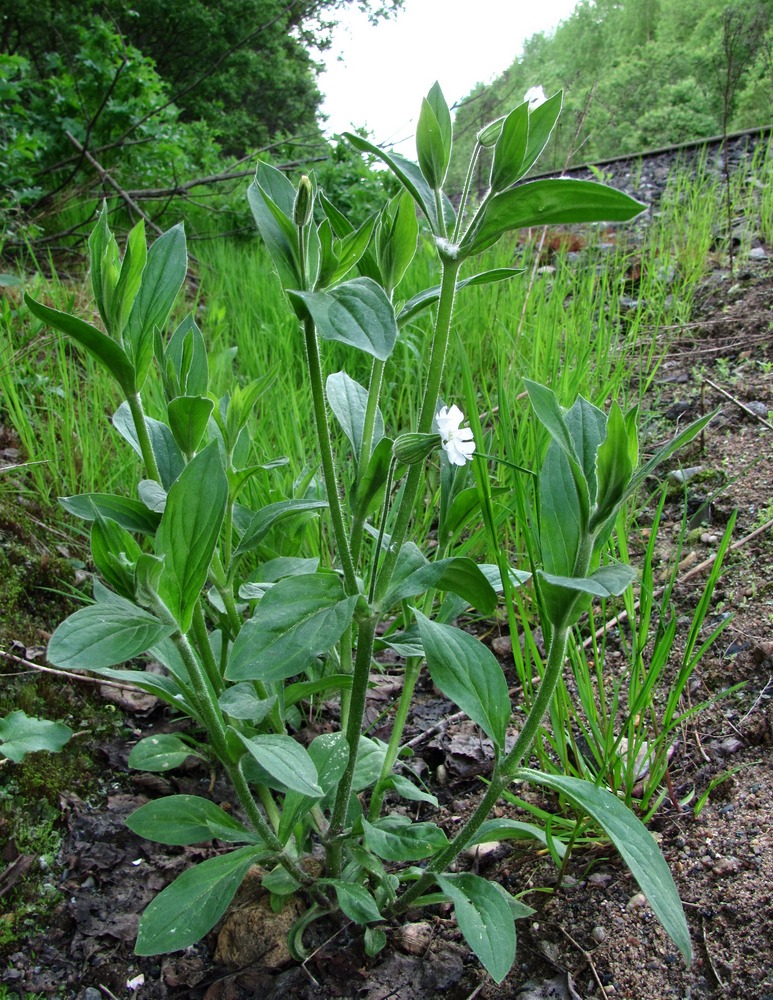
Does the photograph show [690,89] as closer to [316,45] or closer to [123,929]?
[316,45]

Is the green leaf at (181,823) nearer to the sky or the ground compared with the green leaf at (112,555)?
nearer to the ground

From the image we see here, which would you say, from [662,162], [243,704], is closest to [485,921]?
[243,704]

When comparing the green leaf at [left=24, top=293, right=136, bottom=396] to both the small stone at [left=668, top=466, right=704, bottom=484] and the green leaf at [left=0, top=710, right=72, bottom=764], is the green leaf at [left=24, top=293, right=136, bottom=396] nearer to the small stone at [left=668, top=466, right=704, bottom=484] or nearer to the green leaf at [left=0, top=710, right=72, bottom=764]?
the green leaf at [left=0, top=710, right=72, bottom=764]

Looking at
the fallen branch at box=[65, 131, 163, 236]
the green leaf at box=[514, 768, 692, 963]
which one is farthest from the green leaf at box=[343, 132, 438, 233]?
the fallen branch at box=[65, 131, 163, 236]

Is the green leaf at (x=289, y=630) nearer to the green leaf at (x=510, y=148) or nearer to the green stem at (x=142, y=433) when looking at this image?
the green stem at (x=142, y=433)

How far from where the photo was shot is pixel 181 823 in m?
0.95

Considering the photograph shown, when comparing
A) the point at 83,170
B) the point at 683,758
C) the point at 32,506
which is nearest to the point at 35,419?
the point at 32,506

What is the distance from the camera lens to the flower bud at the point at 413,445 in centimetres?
74

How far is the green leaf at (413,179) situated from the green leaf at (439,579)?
0.38 metres

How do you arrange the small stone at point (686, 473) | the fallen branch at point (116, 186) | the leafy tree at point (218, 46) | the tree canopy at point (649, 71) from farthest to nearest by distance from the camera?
the leafy tree at point (218, 46), the tree canopy at point (649, 71), the fallen branch at point (116, 186), the small stone at point (686, 473)

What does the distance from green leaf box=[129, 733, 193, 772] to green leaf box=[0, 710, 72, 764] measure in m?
0.11

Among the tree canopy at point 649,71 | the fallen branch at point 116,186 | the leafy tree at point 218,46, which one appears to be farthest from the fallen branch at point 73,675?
the leafy tree at point 218,46

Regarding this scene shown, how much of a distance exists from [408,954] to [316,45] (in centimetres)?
797

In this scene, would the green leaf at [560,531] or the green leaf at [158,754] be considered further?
the green leaf at [158,754]
